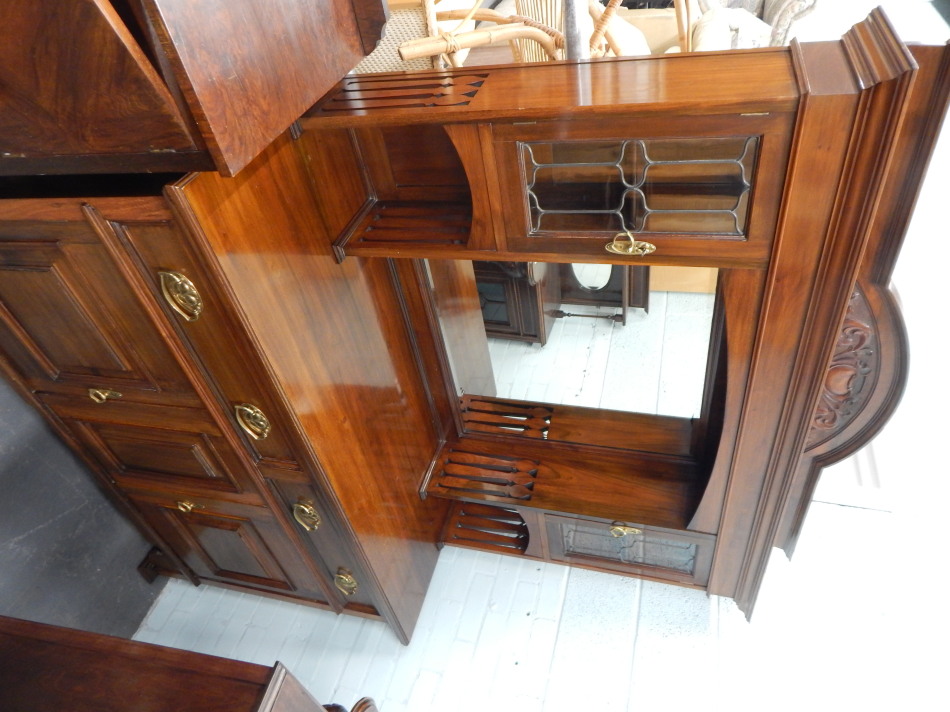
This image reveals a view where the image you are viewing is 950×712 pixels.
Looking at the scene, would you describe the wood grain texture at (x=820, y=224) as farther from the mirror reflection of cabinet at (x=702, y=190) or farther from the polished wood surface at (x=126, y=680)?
the polished wood surface at (x=126, y=680)

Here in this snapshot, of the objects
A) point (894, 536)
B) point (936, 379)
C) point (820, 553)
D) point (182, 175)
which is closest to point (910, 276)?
point (936, 379)

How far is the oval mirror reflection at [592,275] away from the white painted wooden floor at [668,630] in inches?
26.0

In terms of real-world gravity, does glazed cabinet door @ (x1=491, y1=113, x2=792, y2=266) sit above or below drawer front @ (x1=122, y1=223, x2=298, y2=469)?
above

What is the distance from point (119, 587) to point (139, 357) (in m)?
0.80

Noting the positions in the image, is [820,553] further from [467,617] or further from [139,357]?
[139,357]

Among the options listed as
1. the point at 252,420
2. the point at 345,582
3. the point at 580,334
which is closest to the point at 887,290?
the point at 580,334

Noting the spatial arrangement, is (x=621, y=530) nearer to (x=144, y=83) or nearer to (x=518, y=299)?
(x=518, y=299)

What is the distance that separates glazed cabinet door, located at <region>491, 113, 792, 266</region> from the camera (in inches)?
27.9

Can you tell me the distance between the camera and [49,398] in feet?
3.41

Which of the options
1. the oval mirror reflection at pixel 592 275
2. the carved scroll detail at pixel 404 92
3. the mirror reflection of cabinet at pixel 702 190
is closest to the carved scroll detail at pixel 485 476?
the mirror reflection of cabinet at pixel 702 190

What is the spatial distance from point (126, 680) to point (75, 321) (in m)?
0.47

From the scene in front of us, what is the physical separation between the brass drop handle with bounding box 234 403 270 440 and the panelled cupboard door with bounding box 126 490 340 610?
0.76 ft

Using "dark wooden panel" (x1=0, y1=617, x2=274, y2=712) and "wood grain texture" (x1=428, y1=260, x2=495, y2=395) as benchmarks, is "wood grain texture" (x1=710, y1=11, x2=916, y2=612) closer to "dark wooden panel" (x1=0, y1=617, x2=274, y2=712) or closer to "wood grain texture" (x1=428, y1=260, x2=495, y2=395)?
"wood grain texture" (x1=428, y1=260, x2=495, y2=395)

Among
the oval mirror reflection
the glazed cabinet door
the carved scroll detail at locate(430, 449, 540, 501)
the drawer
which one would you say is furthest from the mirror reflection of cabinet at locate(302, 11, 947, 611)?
the drawer
